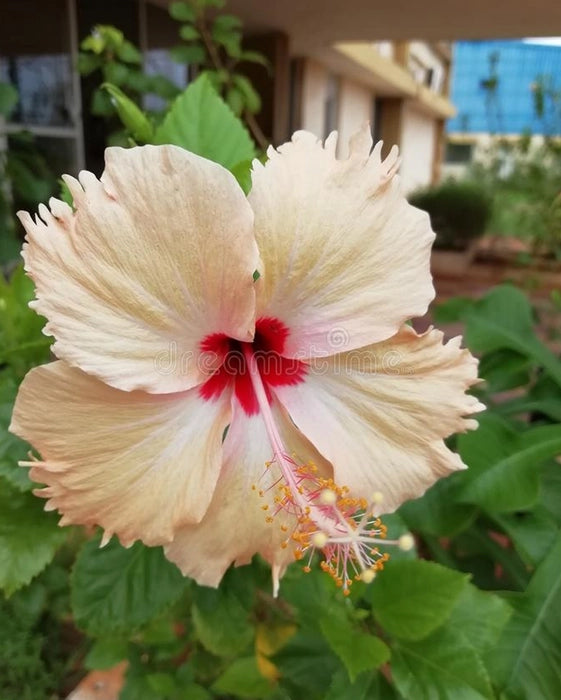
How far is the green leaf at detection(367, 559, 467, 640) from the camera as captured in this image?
2.01ft

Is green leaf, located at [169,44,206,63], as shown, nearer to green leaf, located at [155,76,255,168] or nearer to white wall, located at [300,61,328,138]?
green leaf, located at [155,76,255,168]

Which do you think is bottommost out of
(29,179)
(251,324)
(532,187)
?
(532,187)

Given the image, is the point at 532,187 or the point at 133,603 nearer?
the point at 133,603

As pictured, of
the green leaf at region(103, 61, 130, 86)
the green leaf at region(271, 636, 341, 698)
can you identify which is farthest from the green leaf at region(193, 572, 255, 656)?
the green leaf at region(103, 61, 130, 86)

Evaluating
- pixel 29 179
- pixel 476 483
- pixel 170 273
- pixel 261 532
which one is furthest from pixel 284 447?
pixel 29 179

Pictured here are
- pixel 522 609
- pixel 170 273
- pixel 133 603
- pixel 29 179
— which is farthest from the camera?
pixel 29 179

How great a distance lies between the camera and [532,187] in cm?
493

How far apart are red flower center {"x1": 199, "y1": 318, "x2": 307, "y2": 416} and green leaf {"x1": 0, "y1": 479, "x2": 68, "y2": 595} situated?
25cm

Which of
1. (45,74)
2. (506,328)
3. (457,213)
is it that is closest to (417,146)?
(457,213)

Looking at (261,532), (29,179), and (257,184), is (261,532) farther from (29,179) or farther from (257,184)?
(29,179)

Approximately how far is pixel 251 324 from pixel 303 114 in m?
5.96

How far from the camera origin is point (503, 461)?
2.81 ft

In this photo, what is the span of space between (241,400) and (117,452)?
0.41 feet

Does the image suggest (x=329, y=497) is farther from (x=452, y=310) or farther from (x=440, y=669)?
(x=452, y=310)
